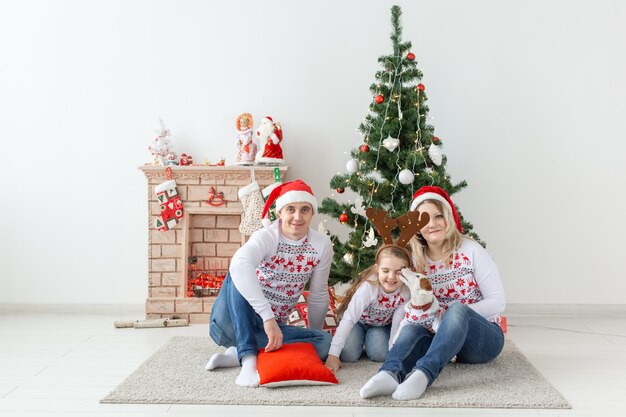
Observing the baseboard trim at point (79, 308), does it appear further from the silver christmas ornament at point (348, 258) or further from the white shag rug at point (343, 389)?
the silver christmas ornament at point (348, 258)

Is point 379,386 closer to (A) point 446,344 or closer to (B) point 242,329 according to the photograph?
(A) point 446,344

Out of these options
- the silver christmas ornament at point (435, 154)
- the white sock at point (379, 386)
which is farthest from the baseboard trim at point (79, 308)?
the white sock at point (379, 386)

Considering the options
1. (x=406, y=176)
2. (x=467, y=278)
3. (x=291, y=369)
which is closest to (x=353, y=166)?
(x=406, y=176)

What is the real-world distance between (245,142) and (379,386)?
6.53 ft

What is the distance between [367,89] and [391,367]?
2069 mm

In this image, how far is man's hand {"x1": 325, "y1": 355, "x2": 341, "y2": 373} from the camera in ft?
9.42

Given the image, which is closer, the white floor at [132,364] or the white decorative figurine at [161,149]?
the white floor at [132,364]

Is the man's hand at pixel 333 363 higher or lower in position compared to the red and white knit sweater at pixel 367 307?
lower

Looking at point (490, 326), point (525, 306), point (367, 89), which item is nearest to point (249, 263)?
point (490, 326)

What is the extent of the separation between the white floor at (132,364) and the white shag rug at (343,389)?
5 cm

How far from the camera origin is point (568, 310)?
169 inches

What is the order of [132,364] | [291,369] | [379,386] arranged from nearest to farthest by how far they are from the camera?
[379,386] < [291,369] < [132,364]

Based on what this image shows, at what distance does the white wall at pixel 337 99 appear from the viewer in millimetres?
4262

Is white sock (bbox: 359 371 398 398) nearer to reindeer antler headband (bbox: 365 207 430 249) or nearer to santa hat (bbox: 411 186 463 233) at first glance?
reindeer antler headband (bbox: 365 207 430 249)
